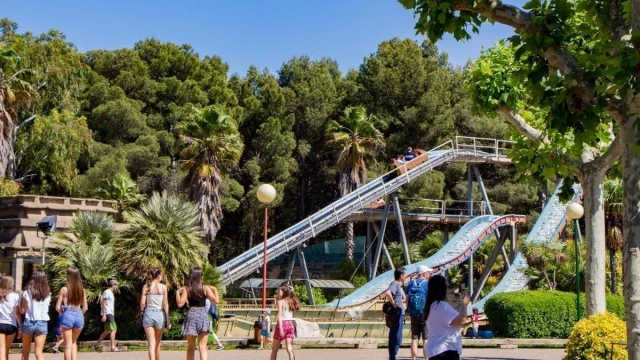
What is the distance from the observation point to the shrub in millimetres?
12066

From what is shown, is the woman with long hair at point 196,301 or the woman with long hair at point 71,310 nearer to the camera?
the woman with long hair at point 196,301

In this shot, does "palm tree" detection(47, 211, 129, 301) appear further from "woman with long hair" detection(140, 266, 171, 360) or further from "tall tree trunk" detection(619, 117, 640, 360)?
"tall tree trunk" detection(619, 117, 640, 360)

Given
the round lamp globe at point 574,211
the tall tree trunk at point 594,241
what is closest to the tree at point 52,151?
the round lamp globe at point 574,211

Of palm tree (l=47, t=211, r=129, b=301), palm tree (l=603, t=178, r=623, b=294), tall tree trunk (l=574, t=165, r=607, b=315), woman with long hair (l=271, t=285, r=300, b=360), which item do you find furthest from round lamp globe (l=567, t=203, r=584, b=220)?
palm tree (l=47, t=211, r=129, b=301)

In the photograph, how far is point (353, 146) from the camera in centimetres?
4400

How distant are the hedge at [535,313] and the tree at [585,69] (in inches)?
514

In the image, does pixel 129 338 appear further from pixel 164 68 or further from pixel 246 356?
pixel 164 68

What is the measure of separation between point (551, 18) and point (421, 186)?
1567 inches

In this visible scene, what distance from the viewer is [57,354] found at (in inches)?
710

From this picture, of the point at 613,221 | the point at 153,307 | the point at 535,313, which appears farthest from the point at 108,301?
the point at 613,221

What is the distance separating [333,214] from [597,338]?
24.2 meters

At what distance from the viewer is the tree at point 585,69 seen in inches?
333

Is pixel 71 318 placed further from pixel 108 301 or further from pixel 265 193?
pixel 265 193

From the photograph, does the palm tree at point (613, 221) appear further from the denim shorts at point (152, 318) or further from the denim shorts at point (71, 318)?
the denim shorts at point (71, 318)
